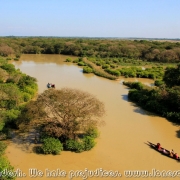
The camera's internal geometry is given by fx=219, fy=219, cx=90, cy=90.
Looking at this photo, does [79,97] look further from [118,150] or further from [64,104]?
[118,150]

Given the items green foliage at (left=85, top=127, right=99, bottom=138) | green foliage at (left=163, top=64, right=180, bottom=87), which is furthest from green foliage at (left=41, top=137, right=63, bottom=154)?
green foliage at (left=163, top=64, right=180, bottom=87)

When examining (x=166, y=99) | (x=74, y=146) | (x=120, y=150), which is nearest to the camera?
(x=74, y=146)

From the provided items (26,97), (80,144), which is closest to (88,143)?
(80,144)

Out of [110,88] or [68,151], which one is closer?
[68,151]

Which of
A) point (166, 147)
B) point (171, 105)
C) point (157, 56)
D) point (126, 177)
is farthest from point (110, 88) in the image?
point (157, 56)

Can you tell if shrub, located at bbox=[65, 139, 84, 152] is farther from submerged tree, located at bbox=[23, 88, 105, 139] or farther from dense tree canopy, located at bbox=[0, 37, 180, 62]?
dense tree canopy, located at bbox=[0, 37, 180, 62]

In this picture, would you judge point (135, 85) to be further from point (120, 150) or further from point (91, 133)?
point (120, 150)
